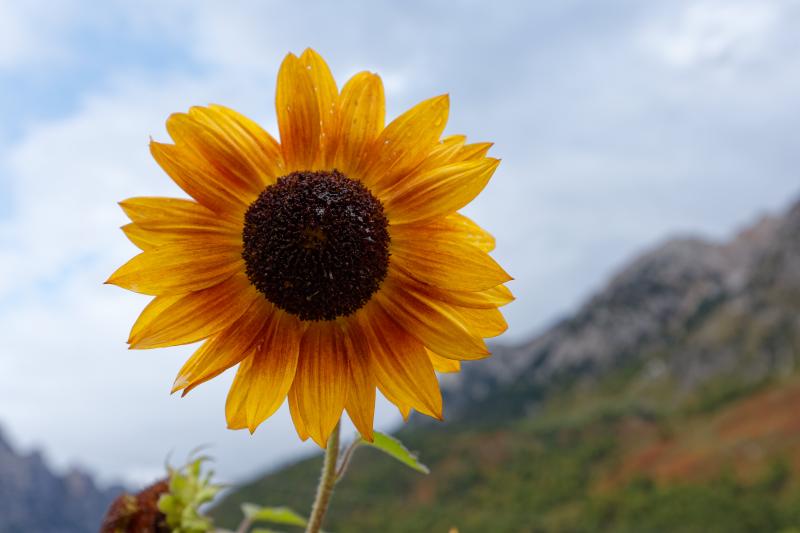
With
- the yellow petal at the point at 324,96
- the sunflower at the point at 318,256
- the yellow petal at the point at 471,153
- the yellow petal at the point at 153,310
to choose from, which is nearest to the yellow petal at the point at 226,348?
the sunflower at the point at 318,256

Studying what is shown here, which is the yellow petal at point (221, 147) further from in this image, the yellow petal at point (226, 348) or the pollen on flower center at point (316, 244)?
the yellow petal at point (226, 348)

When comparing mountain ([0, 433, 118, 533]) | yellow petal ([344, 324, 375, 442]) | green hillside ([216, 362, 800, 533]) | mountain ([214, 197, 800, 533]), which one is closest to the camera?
yellow petal ([344, 324, 375, 442])

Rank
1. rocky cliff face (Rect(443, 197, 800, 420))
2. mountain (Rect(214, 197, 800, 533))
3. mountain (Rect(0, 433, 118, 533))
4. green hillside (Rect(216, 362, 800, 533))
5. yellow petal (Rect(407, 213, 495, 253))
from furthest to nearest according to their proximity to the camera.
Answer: mountain (Rect(0, 433, 118, 533)), rocky cliff face (Rect(443, 197, 800, 420)), mountain (Rect(214, 197, 800, 533)), green hillside (Rect(216, 362, 800, 533)), yellow petal (Rect(407, 213, 495, 253))

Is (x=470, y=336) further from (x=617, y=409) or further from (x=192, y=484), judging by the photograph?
(x=617, y=409)

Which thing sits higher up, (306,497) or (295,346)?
(306,497)

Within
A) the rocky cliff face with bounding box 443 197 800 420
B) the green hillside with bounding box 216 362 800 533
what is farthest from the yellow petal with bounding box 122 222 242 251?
the rocky cliff face with bounding box 443 197 800 420

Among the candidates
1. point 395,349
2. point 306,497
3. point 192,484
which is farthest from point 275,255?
point 306,497

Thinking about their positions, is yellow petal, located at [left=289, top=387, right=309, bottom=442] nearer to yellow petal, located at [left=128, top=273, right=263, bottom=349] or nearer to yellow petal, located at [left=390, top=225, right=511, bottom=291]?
yellow petal, located at [left=128, top=273, right=263, bottom=349]
